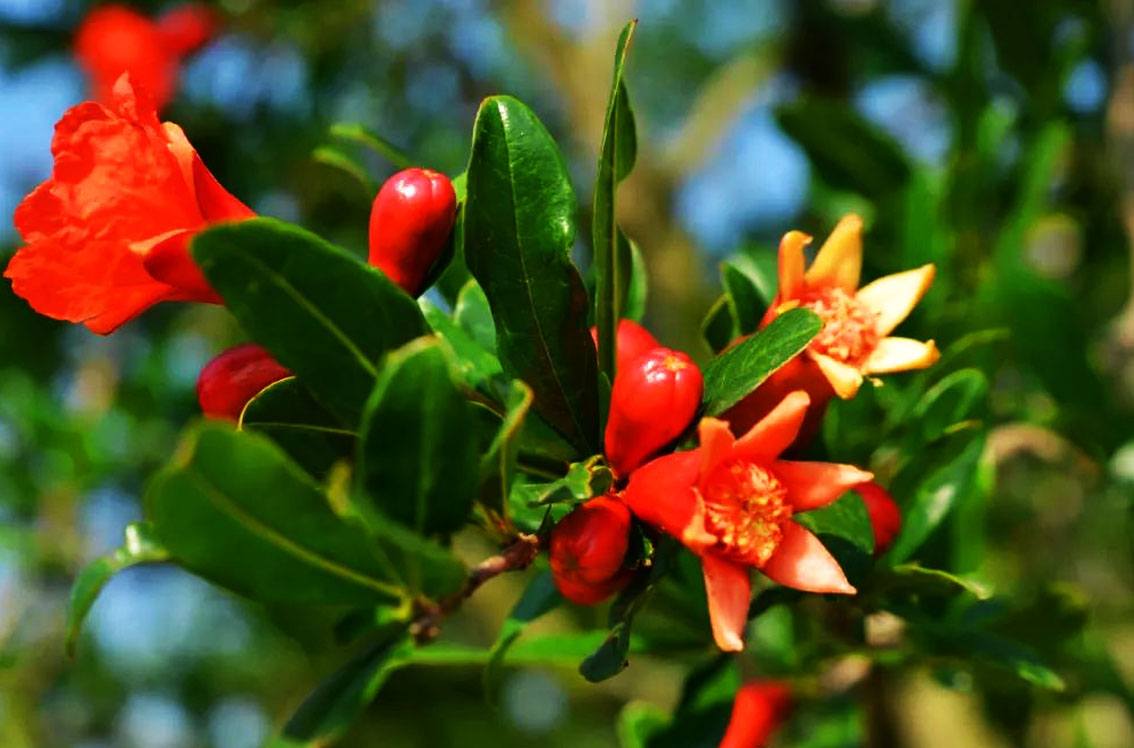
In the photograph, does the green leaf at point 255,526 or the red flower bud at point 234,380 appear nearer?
the green leaf at point 255,526

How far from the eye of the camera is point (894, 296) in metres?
0.93

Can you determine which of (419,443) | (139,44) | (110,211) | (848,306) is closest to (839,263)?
(848,306)

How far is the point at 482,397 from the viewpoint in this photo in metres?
0.85

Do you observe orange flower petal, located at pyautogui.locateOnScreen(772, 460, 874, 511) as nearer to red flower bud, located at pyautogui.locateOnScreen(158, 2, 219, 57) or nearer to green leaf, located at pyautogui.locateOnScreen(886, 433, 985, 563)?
green leaf, located at pyautogui.locateOnScreen(886, 433, 985, 563)

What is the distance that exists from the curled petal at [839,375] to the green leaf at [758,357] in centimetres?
7

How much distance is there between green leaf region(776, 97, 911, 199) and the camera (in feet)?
5.76

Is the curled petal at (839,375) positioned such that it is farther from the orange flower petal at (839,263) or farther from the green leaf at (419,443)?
the green leaf at (419,443)

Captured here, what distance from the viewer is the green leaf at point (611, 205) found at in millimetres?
787

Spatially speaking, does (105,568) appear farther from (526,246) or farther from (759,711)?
(759,711)

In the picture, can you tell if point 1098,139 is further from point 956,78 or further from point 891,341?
point 891,341

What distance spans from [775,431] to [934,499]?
0.31m

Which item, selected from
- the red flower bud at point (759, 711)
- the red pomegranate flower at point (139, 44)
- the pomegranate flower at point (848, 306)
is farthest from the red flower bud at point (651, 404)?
the red pomegranate flower at point (139, 44)

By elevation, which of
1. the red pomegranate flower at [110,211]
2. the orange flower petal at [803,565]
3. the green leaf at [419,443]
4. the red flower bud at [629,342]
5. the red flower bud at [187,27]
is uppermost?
the red pomegranate flower at [110,211]

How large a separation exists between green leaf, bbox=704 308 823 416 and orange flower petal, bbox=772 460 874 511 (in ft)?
0.20
